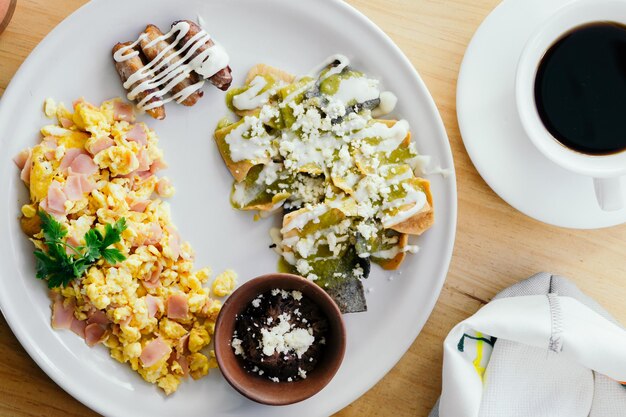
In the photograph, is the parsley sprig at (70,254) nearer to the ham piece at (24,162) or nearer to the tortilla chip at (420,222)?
the ham piece at (24,162)

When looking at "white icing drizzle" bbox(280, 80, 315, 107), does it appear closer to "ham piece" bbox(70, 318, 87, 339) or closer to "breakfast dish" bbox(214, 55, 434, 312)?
"breakfast dish" bbox(214, 55, 434, 312)

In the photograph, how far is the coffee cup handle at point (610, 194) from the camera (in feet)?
5.54

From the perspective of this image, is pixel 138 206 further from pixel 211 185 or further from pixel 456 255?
pixel 456 255

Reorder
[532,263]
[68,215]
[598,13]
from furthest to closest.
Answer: [532,263], [68,215], [598,13]

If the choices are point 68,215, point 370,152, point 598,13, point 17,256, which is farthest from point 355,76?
point 17,256

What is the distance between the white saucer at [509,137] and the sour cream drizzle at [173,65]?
686 mm

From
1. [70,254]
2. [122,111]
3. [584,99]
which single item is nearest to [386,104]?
[584,99]

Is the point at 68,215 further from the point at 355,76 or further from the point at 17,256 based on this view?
the point at 355,76

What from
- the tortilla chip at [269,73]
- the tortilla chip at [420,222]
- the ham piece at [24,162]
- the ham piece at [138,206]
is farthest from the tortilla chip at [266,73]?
the ham piece at [24,162]

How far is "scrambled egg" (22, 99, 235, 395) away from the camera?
1.80 meters

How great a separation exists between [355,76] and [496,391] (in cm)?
97

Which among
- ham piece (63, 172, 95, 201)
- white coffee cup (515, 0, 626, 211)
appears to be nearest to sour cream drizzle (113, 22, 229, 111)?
ham piece (63, 172, 95, 201)

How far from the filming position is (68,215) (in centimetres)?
182

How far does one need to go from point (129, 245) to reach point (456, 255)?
0.93m
